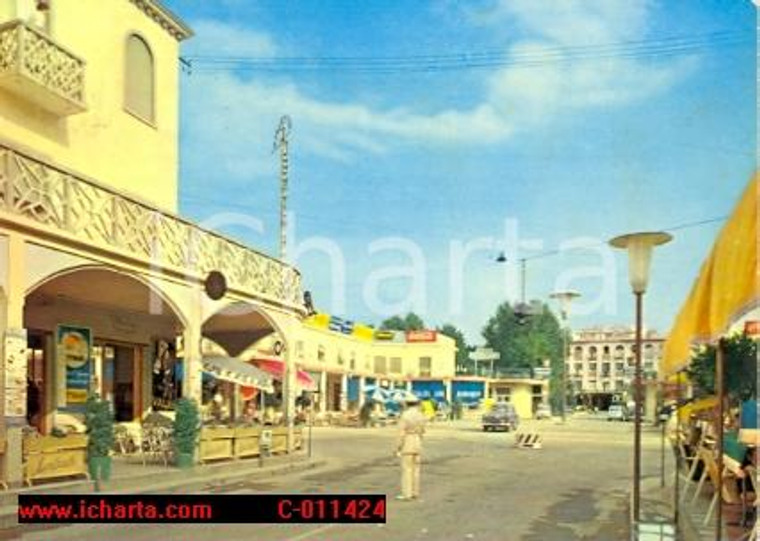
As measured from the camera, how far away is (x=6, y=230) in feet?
26.5

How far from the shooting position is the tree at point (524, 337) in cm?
506

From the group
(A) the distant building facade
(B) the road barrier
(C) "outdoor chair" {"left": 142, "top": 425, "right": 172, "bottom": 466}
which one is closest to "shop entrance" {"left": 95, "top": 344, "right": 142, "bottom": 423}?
(C) "outdoor chair" {"left": 142, "top": 425, "right": 172, "bottom": 466}

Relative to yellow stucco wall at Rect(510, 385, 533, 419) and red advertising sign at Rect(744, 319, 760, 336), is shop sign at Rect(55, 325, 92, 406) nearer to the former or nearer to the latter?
yellow stucco wall at Rect(510, 385, 533, 419)

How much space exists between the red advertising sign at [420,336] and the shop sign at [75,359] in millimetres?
7821

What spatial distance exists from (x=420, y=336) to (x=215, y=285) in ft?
21.9

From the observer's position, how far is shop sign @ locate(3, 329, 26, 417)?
7811 mm

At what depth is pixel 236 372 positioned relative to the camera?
14.2 m

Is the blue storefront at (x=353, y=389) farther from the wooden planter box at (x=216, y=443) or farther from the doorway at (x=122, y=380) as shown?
the doorway at (x=122, y=380)

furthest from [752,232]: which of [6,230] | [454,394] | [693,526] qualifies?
[6,230]

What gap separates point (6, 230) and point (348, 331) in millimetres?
3898

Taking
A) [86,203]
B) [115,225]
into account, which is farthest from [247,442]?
[86,203]

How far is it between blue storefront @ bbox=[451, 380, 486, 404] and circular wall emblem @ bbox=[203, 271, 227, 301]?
4784 mm

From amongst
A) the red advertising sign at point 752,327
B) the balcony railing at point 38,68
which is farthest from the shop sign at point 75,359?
the red advertising sign at point 752,327

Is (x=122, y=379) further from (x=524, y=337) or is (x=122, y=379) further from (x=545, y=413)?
(x=524, y=337)
